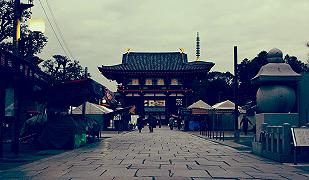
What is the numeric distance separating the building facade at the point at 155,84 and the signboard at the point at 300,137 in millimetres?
46511

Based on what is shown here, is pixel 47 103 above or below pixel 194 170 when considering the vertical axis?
above

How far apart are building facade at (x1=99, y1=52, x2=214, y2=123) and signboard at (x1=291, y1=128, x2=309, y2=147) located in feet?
153

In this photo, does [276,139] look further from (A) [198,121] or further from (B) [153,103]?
(B) [153,103]

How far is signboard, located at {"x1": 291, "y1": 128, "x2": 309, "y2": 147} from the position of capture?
33.4ft

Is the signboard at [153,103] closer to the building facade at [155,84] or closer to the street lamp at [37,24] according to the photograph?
the building facade at [155,84]

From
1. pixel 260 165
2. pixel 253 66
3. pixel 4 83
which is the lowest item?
pixel 260 165

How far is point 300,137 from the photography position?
34.0ft

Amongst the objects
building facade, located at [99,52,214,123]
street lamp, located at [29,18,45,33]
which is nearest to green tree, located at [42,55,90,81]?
building facade, located at [99,52,214,123]

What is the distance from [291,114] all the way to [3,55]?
28.0ft

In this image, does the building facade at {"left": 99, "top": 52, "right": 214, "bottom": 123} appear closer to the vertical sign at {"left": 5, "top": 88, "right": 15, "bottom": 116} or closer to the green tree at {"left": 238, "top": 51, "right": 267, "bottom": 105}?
the green tree at {"left": 238, "top": 51, "right": 267, "bottom": 105}

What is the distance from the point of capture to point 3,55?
1147cm

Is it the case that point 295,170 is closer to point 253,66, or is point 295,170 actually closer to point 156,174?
point 156,174

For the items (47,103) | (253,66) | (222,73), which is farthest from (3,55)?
(222,73)

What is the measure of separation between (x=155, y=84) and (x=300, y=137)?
1942 inches
